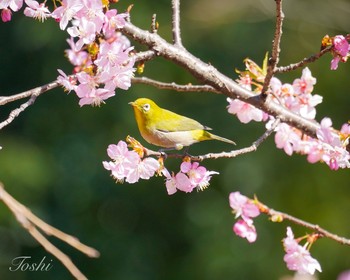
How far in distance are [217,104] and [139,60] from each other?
13.5 ft

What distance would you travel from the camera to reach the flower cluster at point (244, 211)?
4.33 ft

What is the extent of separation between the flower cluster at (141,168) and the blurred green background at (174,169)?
12.1 feet

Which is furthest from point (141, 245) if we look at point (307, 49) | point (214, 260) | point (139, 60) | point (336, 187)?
point (139, 60)

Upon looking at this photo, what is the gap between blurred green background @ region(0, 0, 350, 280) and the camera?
16.5 ft

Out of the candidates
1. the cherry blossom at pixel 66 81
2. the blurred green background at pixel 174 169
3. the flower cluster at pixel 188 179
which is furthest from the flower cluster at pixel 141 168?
the blurred green background at pixel 174 169

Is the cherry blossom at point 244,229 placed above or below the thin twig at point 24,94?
below

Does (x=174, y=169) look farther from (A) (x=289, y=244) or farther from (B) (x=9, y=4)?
(B) (x=9, y=4)

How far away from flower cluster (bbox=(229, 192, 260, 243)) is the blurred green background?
347 centimetres

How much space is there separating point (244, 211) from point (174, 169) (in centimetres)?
376

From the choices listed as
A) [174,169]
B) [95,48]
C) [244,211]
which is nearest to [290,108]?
[244,211]

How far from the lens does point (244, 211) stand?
1334mm

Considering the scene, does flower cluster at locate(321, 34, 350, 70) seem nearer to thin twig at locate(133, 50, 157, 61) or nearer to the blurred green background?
thin twig at locate(133, 50, 157, 61)

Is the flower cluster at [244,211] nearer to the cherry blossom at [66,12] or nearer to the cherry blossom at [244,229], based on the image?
the cherry blossom at [244,229]

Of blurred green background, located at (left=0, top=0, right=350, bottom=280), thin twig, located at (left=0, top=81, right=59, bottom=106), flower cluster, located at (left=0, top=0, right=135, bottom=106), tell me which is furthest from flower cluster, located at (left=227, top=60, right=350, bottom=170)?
blurred green background, located at (left=0, top=0, right=350, bottom=280)
